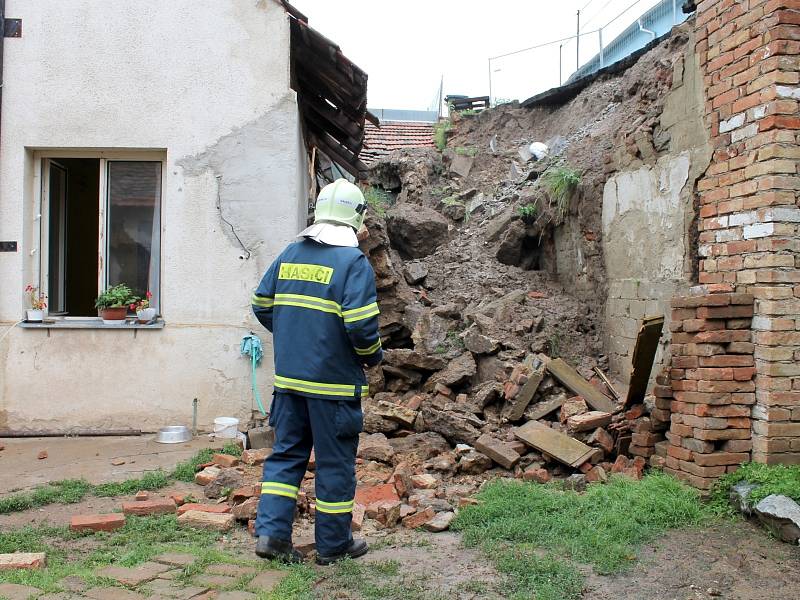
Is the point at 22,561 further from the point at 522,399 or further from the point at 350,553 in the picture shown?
the point at 522,399

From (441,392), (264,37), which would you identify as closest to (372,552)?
(441,392)

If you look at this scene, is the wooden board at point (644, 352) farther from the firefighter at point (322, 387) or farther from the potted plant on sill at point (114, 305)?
the potted plant on sill at point (114, 305)

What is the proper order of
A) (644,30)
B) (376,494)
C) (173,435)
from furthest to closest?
1. (644,30)
2. (173,435)
3. (376,494)

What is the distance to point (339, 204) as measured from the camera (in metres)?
3.98

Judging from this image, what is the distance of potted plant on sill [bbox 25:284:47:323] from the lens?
6.42m

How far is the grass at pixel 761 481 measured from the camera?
14.0 ft

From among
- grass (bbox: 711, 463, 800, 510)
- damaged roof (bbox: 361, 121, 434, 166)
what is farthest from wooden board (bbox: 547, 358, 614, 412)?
damaged roof (bbox: 361, 121, 434, 166)

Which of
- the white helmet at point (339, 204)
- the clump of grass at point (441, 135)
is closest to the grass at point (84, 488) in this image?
the white helmet at point (339, 204)

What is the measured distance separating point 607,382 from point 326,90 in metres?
4.46

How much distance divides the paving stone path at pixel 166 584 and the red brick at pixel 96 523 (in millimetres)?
628

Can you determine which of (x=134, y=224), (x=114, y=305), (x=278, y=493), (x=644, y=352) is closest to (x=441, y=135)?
(x=134, y=224)

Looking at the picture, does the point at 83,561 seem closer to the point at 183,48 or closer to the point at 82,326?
the point at 82,326

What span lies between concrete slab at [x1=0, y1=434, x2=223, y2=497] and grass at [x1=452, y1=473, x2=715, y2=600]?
8.91 ft

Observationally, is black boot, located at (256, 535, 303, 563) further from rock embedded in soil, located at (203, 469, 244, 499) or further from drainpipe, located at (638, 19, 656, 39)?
drainpipe, located at (638, 19, 656, 39)
